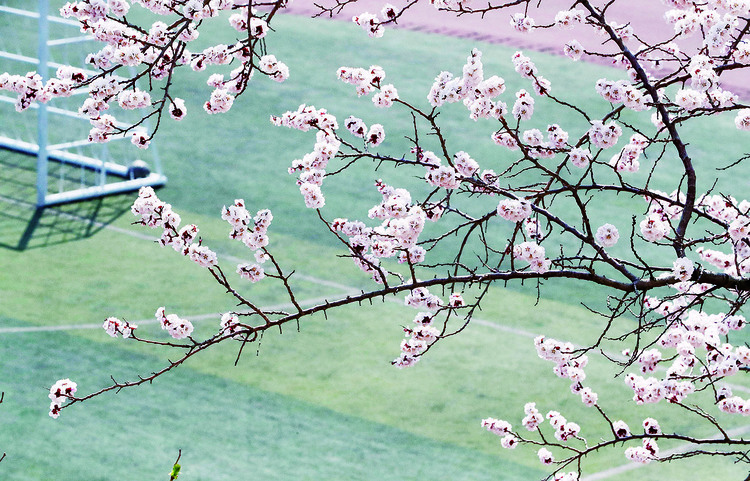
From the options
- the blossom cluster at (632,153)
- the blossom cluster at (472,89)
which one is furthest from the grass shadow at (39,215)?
the blossom cluster at (472,89)

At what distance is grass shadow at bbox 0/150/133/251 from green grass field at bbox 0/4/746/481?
1.3 inches

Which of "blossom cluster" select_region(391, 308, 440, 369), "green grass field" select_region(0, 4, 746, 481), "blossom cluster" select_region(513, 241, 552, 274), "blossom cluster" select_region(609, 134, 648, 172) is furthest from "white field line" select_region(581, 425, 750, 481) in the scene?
"blossom cluster" select_region(513, 241, 552, 274)

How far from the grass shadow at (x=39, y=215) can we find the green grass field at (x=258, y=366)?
0.11ft

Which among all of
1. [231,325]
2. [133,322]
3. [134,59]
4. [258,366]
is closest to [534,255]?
[231,325]

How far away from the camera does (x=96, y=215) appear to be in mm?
16266

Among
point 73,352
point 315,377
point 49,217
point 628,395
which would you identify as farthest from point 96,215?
point 628,395

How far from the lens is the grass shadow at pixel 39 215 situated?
15.5m

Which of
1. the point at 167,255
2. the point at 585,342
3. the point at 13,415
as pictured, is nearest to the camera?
the point at 13,415

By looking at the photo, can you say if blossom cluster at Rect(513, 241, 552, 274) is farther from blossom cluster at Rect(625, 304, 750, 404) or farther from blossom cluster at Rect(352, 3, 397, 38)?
blossom cluster at Rect(352, 3, 397, 38)

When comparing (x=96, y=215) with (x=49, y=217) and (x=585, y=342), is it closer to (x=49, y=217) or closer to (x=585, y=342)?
(x=49, y=217)

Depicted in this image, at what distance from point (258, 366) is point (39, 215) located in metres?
5.15

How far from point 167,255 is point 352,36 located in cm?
1037

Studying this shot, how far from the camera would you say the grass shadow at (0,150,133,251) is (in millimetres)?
15500

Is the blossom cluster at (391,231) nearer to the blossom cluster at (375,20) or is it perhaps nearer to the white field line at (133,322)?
the blossom cluster at (375,20)
